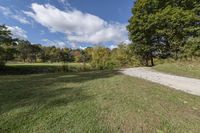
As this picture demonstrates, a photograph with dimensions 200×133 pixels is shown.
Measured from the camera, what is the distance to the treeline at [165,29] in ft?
59.6

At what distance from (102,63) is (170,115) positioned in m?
21.3

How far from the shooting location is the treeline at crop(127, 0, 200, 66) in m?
18.2

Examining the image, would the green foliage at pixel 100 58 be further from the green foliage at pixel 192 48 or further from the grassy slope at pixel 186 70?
the grassy slope at pixel 186 70

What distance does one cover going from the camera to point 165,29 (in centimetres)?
1931

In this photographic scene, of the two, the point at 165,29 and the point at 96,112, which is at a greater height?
the point at 165,29

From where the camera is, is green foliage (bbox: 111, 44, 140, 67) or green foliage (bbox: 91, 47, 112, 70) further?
green foliage (bbox: 91, 47, 112, 70)

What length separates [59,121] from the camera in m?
3.37

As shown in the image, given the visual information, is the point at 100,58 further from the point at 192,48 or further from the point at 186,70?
the point at 186,70

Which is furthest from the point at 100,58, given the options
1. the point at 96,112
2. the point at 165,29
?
the point at 96,112

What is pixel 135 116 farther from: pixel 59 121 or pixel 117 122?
pixel 59 121

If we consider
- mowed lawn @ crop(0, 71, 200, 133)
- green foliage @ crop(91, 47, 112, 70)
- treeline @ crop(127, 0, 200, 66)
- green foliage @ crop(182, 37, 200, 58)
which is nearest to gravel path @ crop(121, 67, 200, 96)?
mowed lawn @ crop(0, 71, 200, 133)

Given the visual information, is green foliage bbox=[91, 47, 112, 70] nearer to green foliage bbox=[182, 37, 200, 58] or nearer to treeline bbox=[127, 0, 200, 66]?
treeline bbox=[127, 0, 200, 66]

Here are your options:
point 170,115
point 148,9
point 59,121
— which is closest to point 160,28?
point 148,9

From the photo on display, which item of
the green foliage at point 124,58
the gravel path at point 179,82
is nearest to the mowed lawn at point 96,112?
the gravel path at point 179,82
